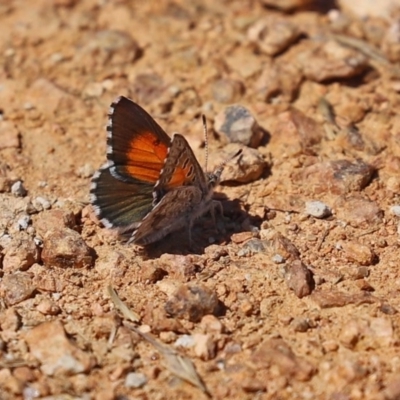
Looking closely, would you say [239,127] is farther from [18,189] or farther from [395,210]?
[18,189]

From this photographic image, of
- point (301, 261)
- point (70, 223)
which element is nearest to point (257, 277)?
point (301, 261)

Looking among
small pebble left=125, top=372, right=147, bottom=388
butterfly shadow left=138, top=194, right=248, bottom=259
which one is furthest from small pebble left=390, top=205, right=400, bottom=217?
small pebble left=125, top=372, right=147, bottom=388

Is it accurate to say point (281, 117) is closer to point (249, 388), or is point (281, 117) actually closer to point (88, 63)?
point (88, 63)

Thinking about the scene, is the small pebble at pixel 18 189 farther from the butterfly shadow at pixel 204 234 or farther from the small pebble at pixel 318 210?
the small pebble at pixel 318 210

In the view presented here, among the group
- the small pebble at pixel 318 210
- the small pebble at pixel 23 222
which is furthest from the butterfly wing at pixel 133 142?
the small pebble at pixel 318 210

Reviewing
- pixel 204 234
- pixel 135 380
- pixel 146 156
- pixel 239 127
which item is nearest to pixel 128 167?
pixel 146 156

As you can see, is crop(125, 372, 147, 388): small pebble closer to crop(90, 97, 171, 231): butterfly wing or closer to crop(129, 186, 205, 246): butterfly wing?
crop(129, 186, 205, 246): butterfly wing
